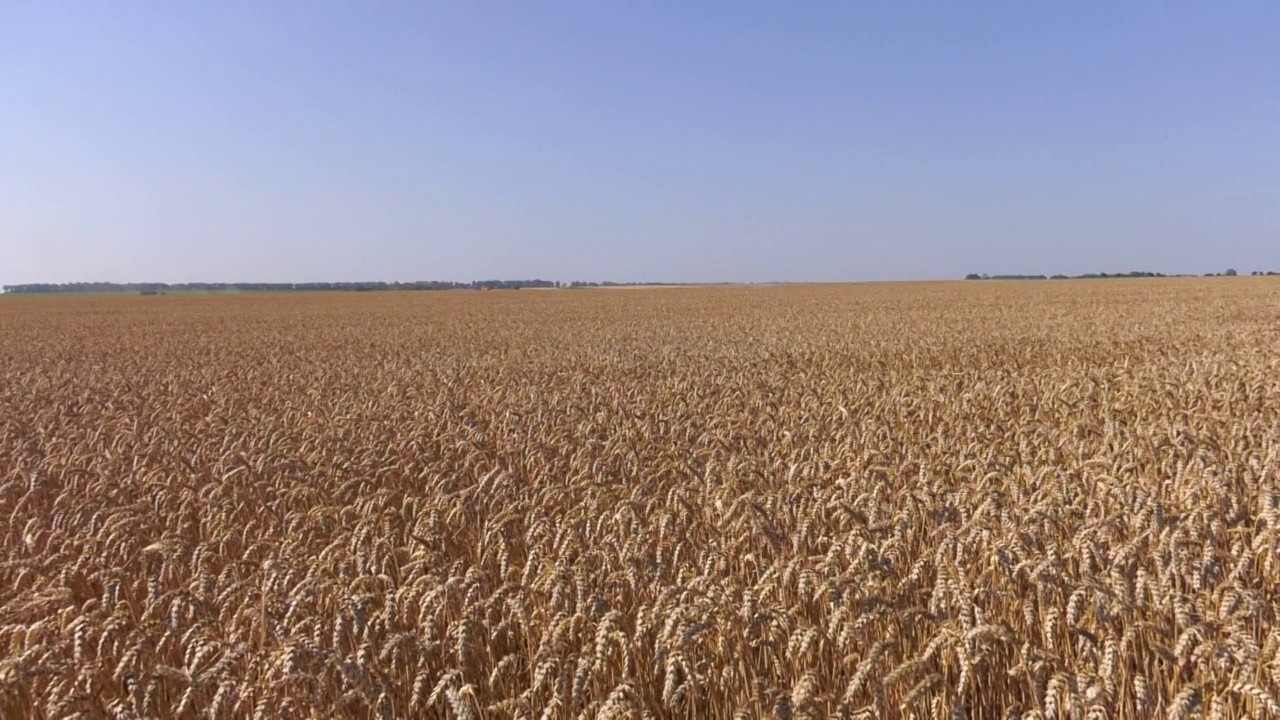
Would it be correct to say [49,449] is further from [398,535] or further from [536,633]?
[536,633]

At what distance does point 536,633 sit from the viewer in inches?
125

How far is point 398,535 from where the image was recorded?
436 cm

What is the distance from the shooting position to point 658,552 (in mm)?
3510

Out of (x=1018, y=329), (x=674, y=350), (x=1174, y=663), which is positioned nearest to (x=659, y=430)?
(x=1174, y=663)

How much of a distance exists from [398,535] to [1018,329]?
58.6 ft

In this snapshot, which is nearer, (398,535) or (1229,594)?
(1229,594)

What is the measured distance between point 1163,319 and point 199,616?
23.3 m

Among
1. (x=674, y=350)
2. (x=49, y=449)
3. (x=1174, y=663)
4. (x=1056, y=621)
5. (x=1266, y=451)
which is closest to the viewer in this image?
(x=1174, y=663)

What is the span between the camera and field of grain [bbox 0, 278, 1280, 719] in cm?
256

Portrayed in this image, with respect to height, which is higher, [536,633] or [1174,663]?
[1174,663]

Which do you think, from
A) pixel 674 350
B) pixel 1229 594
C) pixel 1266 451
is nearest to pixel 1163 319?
pixel 674 350

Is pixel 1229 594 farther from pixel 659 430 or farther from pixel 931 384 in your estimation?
pixel 931 384

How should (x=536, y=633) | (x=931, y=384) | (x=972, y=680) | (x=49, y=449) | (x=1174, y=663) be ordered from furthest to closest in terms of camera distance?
(x=931, y=384) → (x=49, y=449) → (x=536, y=633) → (x=972, y=680) → (x=1174, y=663)

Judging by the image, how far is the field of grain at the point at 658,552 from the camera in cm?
256
